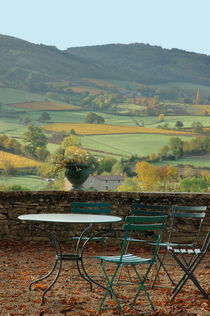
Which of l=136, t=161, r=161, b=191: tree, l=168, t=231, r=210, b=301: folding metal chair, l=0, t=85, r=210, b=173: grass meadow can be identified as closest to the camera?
l=168, t=231, r=210, b=301: folding metal chair

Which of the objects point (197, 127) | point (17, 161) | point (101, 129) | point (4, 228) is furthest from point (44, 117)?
point (4, 228)

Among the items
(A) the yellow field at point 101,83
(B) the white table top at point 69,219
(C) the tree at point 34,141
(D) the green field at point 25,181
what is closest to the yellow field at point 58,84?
(A) the yellow field at point 101,83

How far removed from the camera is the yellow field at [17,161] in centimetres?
2205

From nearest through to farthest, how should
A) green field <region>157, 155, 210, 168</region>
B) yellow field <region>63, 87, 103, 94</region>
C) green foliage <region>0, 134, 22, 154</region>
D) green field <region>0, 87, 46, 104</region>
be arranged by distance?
green field <region>157, 155, 210, 168</region>
green foliage <region>0, 134, 22, 154</region>
yellow field <region>63, 87, 103, 94</region>
green field <region>0, 87, 46, 104</region>

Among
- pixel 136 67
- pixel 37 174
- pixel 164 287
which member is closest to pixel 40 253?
pixel 164 287

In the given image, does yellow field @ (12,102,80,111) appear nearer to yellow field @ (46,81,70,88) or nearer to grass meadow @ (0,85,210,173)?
grass meadow @ (0,85,210,173)

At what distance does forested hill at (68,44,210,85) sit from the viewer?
28.8m

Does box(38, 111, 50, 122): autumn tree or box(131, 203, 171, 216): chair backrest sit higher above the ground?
box(131, 203, 171, 216): chair backrest

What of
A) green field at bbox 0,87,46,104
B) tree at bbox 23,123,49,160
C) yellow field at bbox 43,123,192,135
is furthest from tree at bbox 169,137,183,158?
green field at bbox 0,87,46,104

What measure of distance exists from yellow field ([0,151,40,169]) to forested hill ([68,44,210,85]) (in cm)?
889

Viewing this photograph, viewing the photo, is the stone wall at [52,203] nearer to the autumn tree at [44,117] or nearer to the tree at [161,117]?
the tree at [161,117]

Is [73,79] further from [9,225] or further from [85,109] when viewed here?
[9,225]

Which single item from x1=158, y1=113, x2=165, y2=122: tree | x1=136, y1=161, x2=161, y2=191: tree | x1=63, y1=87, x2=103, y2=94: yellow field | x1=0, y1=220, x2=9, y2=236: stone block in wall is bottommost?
x1=136, y1=161, x2=161, y2=191: tree

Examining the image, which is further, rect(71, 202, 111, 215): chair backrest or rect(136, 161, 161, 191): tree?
rect(136, 161, 161, 191): tree
